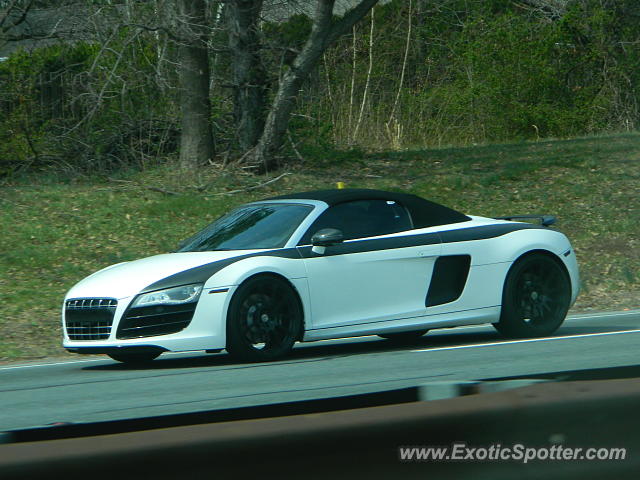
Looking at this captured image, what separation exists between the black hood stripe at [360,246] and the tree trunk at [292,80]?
959 cm

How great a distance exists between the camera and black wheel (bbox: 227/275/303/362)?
841 cm

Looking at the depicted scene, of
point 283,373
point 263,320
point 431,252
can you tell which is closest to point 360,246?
point 431,252

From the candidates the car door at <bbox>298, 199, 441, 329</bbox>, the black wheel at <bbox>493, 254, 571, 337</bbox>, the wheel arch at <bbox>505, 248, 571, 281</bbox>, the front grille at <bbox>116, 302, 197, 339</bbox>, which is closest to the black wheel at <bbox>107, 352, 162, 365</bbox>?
the front grille at <bbox>116, 302, 197, 339</bbox>

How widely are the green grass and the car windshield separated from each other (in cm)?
239

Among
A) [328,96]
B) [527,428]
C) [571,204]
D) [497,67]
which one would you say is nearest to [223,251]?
[527,428]

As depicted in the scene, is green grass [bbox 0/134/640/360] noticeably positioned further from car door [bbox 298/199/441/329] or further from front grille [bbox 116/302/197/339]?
car door [bbox 298/199/441/329]

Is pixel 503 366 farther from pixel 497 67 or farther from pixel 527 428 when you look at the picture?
pixel 497 67

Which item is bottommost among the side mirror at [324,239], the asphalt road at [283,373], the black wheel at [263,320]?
the asphalt road at [283,373]

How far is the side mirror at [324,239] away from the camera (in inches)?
352

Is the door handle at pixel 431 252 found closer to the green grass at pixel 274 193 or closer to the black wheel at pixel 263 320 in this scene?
the black wheel at pixel 263 320

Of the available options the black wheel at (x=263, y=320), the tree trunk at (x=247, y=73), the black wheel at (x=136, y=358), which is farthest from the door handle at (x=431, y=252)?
the tree trunk at (x=247, y=73)

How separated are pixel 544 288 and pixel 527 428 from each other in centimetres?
700

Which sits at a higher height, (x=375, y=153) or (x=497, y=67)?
(x=497, y=67)

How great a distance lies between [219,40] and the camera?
20.6 m
